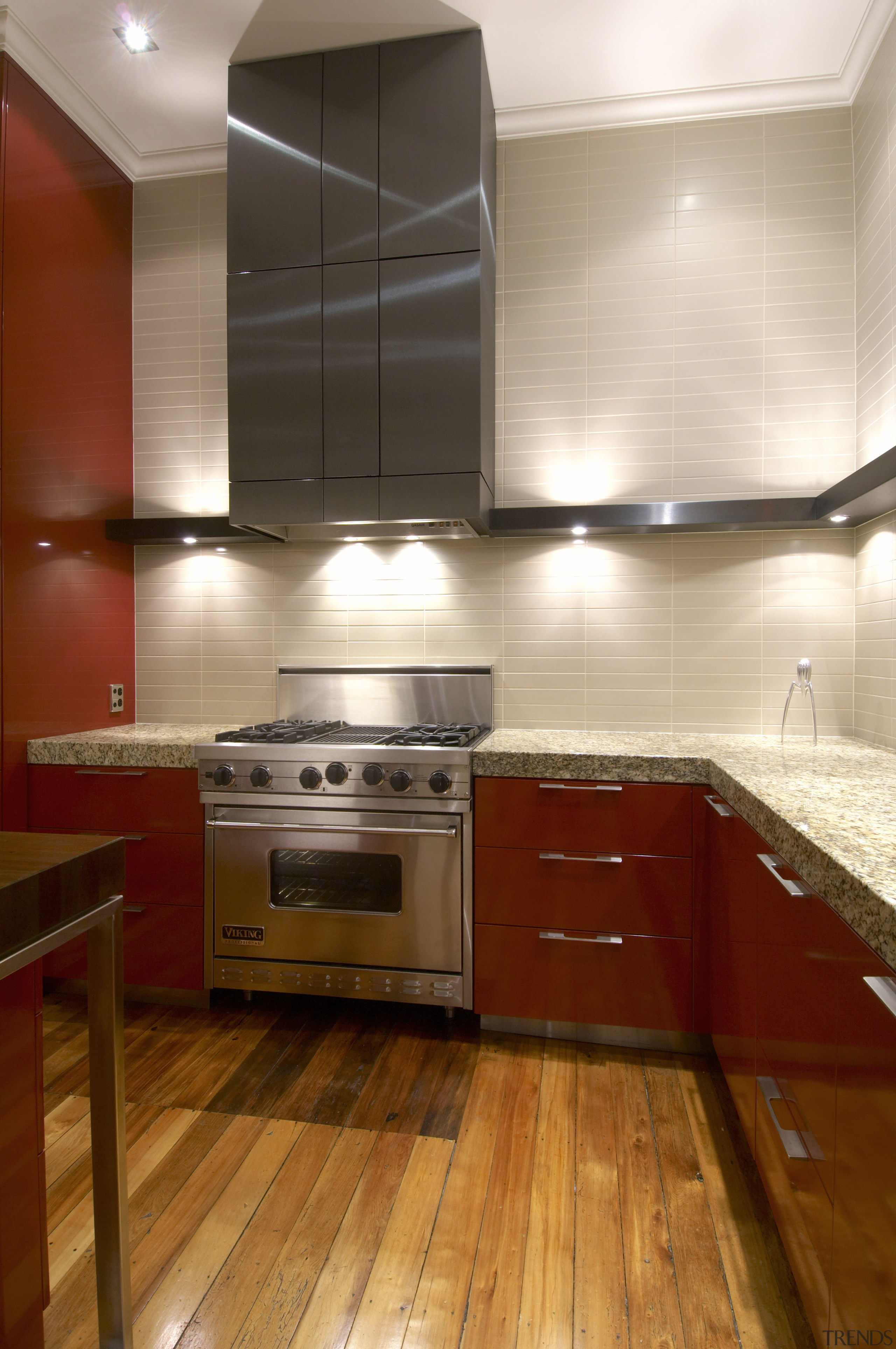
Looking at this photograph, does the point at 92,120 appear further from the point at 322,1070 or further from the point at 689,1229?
the point at 689,1229

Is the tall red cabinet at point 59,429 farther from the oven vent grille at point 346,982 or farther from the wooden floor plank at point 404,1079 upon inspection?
the wooden floor plank at point 404,1079

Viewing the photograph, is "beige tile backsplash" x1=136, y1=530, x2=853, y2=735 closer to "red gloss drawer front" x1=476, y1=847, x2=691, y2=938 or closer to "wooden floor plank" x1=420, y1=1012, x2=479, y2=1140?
"red gloss drawer front" x1=476, y1=847, x2=691, y2=938

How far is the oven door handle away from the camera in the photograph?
7.37ft

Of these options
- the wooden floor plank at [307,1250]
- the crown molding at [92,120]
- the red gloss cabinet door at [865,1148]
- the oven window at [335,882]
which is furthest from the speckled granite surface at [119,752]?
the crown molding at [92,120]

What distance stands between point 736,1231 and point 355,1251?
79cm

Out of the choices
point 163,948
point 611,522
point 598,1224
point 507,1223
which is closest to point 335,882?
point 163,948

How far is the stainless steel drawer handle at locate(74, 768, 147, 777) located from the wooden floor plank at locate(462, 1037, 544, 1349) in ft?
5.07

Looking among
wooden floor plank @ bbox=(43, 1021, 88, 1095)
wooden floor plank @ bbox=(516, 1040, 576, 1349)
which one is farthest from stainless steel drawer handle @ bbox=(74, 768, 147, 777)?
wooden floor plank @ bbox=(516, 1040, 576, 1349)

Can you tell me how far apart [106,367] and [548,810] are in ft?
8.25

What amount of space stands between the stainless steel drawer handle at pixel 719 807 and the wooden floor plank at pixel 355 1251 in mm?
1137

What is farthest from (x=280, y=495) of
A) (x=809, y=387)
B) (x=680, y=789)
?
(x=809, y=387)

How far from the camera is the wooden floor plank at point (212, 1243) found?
1264 mm

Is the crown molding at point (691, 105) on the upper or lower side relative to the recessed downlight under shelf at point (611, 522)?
upper

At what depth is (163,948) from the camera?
7.99ft
